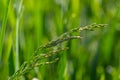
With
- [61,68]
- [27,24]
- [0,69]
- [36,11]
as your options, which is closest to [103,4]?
[27,24]

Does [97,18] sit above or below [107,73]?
above

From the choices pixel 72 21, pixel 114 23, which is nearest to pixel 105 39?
pixel 114 23

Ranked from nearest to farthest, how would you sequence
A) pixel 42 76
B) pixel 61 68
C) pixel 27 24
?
1. pixel 61 68
2. pixel 42 76
3. pixel 27 24

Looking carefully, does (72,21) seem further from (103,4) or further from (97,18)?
(103,4)

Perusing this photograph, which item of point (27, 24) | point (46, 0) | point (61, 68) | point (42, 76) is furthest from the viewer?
point (46, 0)

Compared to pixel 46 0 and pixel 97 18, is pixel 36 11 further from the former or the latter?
pixel 46 0

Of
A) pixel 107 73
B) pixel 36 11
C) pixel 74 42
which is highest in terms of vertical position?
pixel 36 11

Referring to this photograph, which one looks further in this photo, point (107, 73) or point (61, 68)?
point (107, 73)
